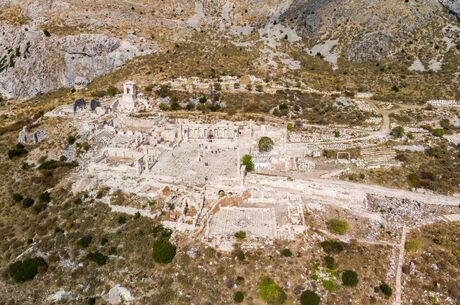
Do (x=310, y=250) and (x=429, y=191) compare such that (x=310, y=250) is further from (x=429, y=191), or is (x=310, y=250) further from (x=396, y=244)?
(x=429, y=191)

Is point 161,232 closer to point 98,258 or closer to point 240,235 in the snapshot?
point 98,258

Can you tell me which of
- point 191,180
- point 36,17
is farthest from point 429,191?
point 36,17

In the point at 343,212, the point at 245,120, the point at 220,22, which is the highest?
the point at 220,22

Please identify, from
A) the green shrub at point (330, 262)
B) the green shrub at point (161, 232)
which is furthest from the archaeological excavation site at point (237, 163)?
the green shrub at point (161, 232)

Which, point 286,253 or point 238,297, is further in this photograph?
point 286,253

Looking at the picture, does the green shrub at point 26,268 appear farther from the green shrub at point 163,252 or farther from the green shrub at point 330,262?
the green shrub at point 330,262

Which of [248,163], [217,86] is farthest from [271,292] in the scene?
[217,86]

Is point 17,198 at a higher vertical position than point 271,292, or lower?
higher
